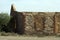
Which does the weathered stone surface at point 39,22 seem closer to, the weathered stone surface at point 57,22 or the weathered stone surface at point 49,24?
the weathered stone surface at point 49,24

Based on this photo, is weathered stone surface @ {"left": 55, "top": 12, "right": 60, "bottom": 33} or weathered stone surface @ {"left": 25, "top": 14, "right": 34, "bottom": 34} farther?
weathered stone surface @ {"left": 55, "top": 12, "right": 60, "bottom": 33}

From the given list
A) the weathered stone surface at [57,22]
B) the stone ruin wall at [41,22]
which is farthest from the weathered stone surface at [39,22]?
the weathered stone surface at [57,22]

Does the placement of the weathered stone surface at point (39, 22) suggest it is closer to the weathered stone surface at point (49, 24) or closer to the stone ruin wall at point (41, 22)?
the stone ruin wall at point (41, 22)

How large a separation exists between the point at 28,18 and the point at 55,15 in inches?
174

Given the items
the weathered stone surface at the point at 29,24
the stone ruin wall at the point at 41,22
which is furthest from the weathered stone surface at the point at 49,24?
the weathered stone surface at the point at 29,24

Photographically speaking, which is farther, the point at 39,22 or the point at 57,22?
the point at 57,22

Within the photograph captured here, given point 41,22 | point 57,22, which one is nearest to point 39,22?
point 41,22

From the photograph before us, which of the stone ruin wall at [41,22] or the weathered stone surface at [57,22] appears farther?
the weathered stone surface at [57,22]

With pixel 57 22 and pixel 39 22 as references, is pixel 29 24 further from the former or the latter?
pixel 57 22

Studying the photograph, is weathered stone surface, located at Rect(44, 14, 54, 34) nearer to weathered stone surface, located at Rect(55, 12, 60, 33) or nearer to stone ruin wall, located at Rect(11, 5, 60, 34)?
stone ruin wall, located at Rect(11, 5, 60, 34)

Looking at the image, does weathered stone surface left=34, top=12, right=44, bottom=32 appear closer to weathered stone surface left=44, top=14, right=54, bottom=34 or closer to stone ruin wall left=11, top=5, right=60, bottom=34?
stone ruin wall left=11, top=5, right=60, bottom=34

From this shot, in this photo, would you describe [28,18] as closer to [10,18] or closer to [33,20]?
[33,20]

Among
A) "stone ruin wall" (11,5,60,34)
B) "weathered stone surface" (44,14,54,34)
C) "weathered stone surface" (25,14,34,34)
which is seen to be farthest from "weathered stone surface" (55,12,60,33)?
"weathered stone surface" (25,14,34,34)

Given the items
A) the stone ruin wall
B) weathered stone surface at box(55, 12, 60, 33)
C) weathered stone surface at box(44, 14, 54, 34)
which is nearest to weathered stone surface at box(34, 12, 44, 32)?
the stone ruin wall
